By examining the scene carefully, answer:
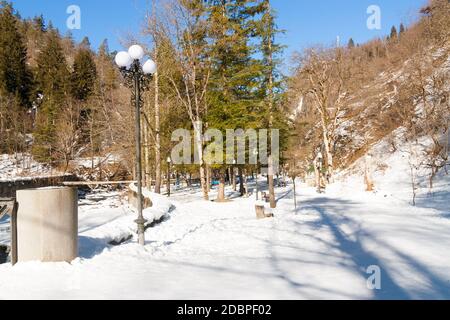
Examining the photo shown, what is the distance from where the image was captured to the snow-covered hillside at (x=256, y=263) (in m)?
4.44

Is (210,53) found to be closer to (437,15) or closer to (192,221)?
(192,221)

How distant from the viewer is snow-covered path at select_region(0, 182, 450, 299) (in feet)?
14.5

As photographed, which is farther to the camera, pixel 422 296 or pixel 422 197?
pixel 422 197

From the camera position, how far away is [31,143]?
41844mm

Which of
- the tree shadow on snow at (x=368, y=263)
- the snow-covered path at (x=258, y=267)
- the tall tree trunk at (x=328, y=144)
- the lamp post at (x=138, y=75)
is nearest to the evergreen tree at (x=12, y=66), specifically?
the tall tree trunk at (x=328, y=144)

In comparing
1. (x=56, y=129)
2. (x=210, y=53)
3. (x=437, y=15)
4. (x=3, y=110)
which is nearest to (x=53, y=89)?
(x=3, y=110)

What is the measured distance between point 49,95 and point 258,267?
154 feet

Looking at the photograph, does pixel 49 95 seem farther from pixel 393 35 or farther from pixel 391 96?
pixel 393 35

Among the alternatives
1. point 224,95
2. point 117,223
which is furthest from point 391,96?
point 117,223

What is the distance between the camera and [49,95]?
45094 millimetres

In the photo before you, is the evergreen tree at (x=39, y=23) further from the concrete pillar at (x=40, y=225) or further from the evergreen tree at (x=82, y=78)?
the concrete pillar at (x=40, y=225)

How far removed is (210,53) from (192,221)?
10888 mm

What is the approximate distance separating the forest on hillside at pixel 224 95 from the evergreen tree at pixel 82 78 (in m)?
0.15

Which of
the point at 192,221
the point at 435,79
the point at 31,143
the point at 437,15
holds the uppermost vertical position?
the point at 437,15
